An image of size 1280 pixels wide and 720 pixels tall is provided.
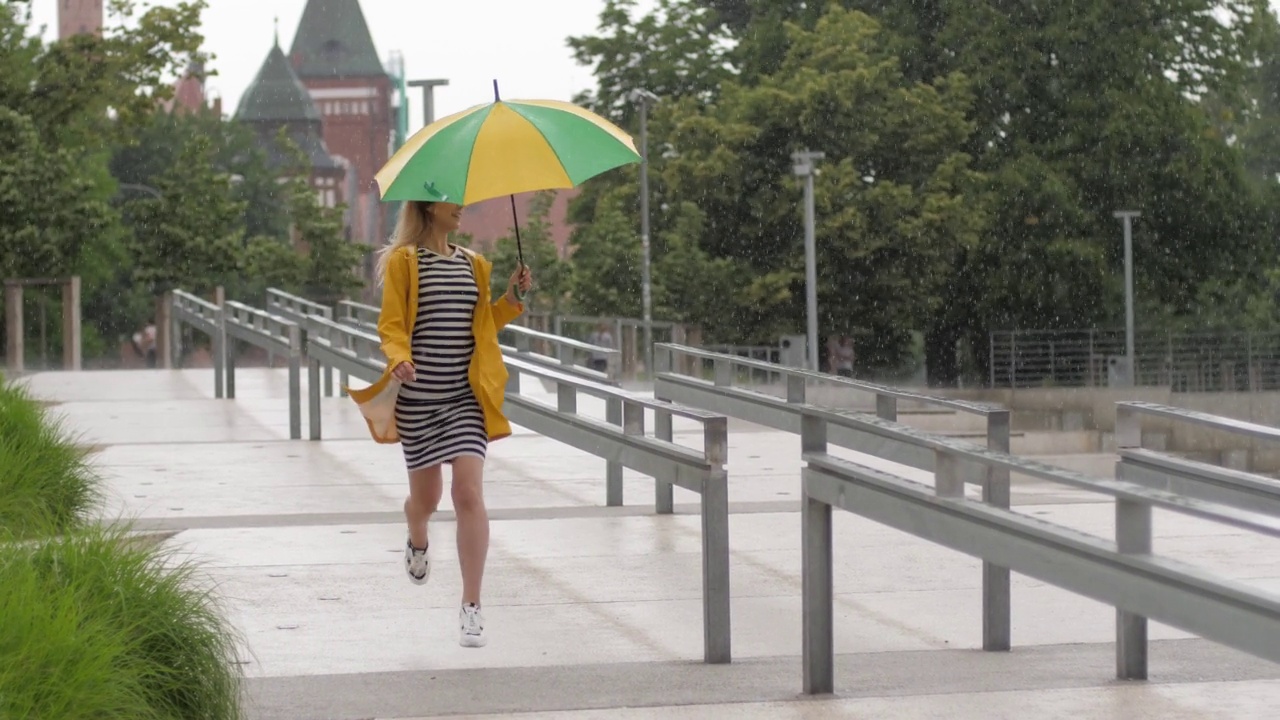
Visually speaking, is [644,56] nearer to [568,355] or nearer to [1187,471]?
[568,355]

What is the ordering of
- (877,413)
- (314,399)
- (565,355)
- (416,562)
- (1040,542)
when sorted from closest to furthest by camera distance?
(1040,542) < (877,413) < (416,562) < (565,355) < (314,399)

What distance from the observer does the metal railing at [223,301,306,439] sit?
15.3 meters

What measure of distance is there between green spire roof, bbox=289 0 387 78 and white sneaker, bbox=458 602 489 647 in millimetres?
135880

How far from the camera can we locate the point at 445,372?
655 cm

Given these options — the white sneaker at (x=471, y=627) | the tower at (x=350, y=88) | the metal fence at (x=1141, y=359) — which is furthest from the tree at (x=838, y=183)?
the tower at (x=350, y=88)

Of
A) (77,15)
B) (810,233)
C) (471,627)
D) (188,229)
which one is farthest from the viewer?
(77,15)

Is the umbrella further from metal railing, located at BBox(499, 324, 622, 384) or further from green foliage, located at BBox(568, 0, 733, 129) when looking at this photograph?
green foliage, located at BBox(568, 0, 733, 129)

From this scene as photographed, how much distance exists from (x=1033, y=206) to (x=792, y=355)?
6988 millimetres

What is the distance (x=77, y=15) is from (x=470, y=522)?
123 metres

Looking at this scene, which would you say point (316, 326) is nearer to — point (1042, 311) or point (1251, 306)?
point (1042, 311)

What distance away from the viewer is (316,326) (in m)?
15.7

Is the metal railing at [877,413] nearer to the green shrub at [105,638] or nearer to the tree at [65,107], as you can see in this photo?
the green shrub at [105,638]

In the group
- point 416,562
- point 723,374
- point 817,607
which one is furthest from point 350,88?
point 817,607

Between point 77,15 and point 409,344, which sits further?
point 77,15
